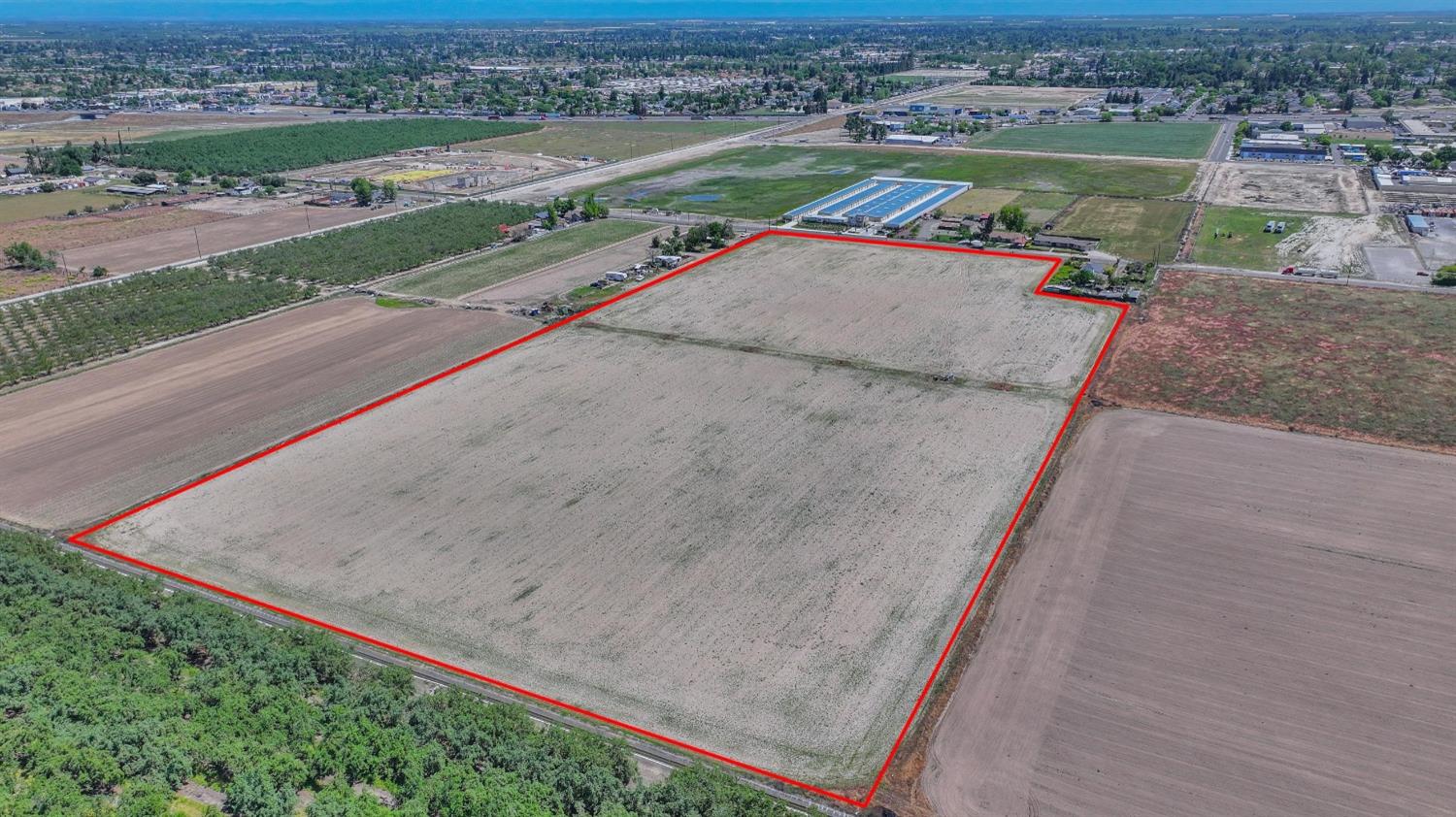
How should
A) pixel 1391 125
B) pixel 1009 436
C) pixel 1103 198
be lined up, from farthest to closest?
1. pixel 1391 125
2. pixel 1103 198
3. pixel 1009 436

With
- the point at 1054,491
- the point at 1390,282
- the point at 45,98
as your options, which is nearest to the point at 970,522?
the point at 1054,491

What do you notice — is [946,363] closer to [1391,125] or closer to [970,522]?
[970,522]

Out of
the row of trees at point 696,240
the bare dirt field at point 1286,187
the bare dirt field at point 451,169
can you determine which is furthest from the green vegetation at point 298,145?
the bare dirt field at point 1286,187

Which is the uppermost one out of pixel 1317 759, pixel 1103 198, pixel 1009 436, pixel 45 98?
pixel 45 98

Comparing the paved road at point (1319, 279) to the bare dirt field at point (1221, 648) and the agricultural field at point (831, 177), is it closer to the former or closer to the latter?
the agricultural field at point (831, 177)

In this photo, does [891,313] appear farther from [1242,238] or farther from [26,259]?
[26,259]

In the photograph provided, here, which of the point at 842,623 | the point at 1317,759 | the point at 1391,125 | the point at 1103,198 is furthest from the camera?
the point at 1391,125

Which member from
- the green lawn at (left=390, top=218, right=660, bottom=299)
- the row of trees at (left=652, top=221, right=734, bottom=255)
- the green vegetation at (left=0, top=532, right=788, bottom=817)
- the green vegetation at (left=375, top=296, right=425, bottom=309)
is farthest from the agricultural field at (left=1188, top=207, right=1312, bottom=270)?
the green vegetation at (left=0, top=532, right=788, bottom=817)
